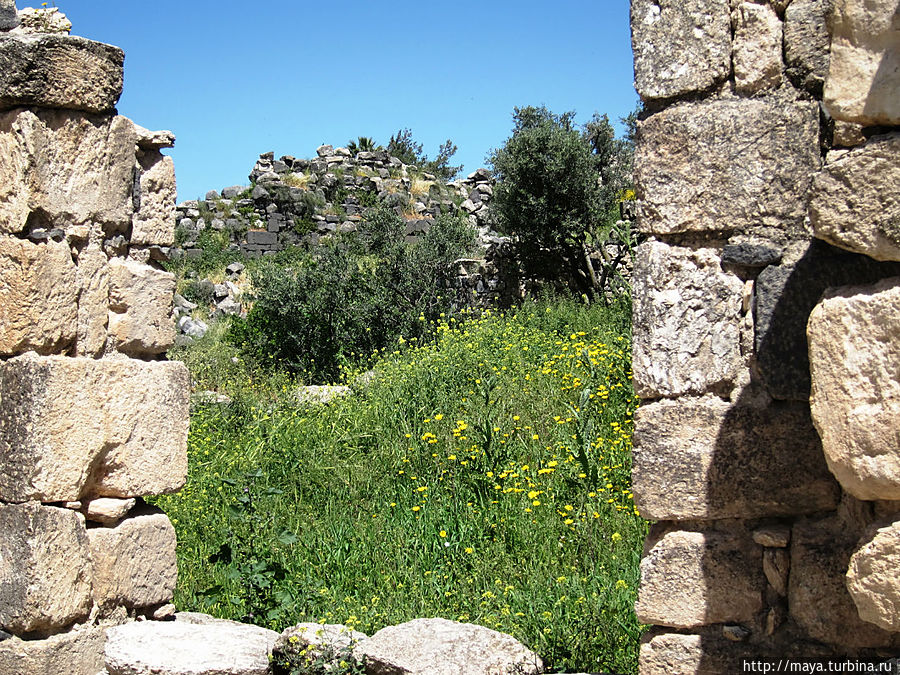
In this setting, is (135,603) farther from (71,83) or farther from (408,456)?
(408,456)

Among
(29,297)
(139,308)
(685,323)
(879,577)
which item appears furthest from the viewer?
(139,308)

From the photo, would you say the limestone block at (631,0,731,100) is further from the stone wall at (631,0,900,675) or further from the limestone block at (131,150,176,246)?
the limestone block at (131,150,176,246)

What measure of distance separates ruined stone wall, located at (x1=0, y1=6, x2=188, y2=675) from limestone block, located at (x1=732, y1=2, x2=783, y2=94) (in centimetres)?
280

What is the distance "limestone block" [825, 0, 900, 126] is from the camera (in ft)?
6.55

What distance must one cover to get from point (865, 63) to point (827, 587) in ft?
4.92

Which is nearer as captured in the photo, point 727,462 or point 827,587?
point 827,587

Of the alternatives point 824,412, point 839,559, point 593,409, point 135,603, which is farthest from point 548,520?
point 824,412

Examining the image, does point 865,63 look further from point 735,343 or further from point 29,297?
point 29,297

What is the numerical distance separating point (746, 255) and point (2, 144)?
10.3 feet

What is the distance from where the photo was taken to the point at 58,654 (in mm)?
3641

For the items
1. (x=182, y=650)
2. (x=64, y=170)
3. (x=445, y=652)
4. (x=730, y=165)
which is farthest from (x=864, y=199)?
(x=64, y=170)

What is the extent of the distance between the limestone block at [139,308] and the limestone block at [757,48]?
280 cm

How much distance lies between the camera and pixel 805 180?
2.65 m

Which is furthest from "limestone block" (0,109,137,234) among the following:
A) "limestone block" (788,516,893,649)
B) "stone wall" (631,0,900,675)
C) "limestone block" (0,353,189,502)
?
"limestone block" (788,516,893,649)
